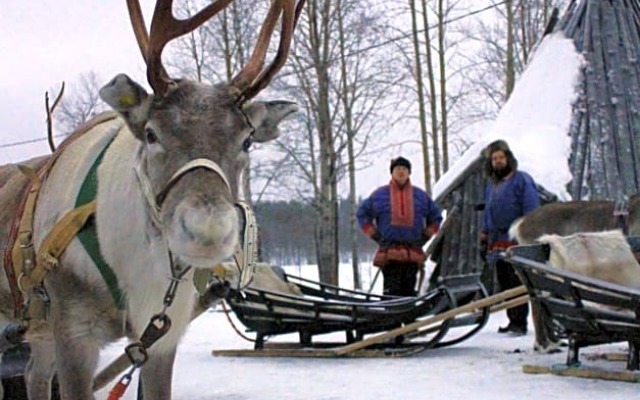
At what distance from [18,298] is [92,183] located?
0.69 m

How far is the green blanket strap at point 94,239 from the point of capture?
12.0 ft

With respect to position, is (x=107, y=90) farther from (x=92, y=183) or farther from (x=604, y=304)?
(x=604, y=304)

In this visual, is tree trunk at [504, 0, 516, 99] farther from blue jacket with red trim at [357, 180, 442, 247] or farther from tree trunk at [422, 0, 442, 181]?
blue jacket with red trim at [357, 180, 442, 247]

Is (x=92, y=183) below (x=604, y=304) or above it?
above

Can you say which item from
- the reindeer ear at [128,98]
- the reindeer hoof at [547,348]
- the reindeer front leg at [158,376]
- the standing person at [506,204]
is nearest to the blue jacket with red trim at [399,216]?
the standing person at [506,204]

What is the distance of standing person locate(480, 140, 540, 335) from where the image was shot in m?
9.62

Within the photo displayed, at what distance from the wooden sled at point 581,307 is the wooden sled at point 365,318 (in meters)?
1.21

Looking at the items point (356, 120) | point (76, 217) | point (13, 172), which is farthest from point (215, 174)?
point (356, 120)

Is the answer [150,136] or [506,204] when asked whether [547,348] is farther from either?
[150,136]

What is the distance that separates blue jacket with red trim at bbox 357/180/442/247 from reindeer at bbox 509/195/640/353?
2.82ft

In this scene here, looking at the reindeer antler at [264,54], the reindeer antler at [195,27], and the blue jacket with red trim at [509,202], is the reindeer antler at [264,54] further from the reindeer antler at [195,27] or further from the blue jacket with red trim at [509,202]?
the blue jacket with red trim at [509,202]

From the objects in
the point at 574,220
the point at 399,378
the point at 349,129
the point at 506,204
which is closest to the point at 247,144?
the point at 399,378

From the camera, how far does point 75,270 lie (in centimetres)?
371

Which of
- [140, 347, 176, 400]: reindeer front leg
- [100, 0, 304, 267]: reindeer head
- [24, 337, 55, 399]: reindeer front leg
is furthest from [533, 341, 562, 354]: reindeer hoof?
[100, 0, 304, 267]: reindeer head
